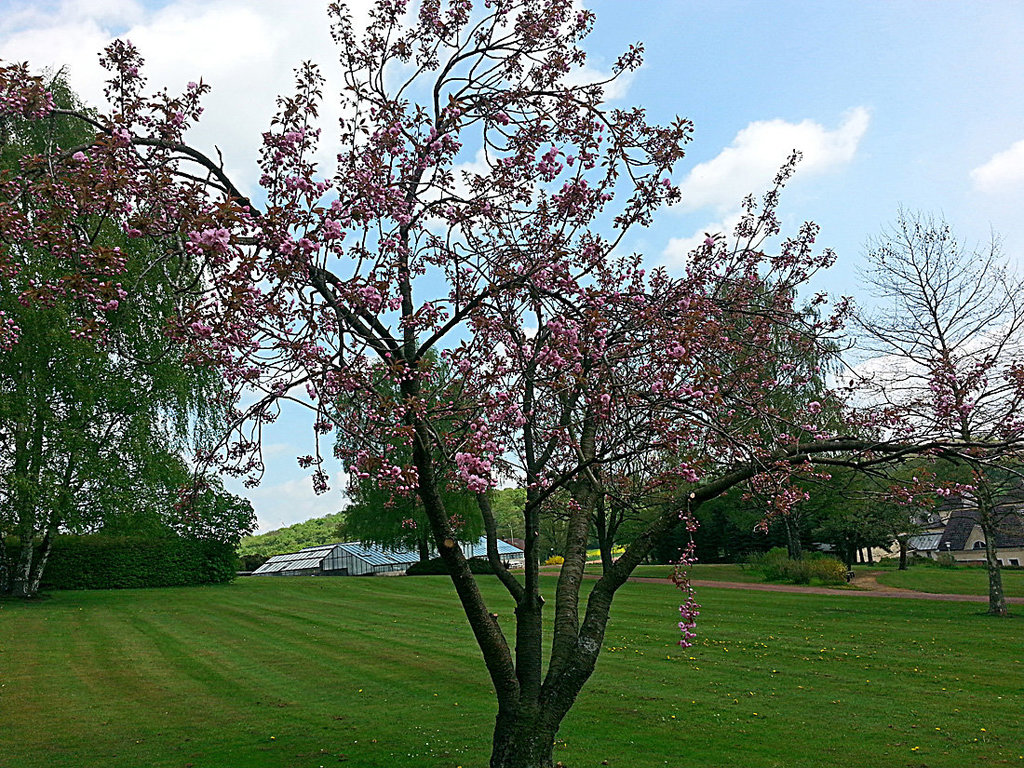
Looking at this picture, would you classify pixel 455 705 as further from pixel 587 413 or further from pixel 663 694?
pixel 587 413

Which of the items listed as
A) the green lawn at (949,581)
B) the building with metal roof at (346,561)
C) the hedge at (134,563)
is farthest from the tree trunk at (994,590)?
the building with metal roof at (346,561)

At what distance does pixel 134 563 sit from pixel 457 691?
2359 centimetres

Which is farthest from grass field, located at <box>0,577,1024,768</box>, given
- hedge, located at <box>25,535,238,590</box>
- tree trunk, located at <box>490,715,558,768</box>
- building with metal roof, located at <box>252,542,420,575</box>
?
building with metal roof, located at <box>252,542,420,575</box>

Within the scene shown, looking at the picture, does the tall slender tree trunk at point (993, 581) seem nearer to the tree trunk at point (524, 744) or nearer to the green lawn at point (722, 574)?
the green lawn at point (722, 574)

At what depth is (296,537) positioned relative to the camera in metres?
79.9

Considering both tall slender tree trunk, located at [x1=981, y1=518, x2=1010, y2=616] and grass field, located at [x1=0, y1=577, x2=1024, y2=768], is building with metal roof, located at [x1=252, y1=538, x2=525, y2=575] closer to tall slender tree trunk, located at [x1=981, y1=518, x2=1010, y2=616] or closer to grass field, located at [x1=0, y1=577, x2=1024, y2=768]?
grass field, located at [x1=0, y1=577, x2=1024, y2=768]

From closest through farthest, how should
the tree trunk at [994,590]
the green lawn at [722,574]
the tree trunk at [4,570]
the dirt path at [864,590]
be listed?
the tree trunk at [994,590], the tree trunk at [4,570], the dirt path at [864,590], the green lawn at [722,574]

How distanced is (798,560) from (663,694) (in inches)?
913

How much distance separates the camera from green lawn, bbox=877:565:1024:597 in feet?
94.0

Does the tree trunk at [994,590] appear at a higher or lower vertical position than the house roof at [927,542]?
higher

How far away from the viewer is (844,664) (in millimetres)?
14031

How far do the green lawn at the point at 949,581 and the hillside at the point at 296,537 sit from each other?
52.6 metres

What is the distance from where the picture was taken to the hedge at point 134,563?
1130 inches

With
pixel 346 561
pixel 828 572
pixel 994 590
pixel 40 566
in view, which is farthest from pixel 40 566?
pixel 994 590
